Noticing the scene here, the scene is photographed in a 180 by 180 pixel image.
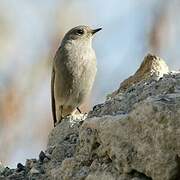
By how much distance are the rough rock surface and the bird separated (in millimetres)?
4344

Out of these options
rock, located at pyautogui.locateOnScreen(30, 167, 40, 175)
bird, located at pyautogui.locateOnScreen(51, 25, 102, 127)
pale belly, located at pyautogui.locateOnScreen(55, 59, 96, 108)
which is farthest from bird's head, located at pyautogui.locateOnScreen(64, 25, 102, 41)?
rock, located at pyautogui.locateOnScreen(30, 167, 40, 175)

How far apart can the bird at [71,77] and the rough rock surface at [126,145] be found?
434 centimetres

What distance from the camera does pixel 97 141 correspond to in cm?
307

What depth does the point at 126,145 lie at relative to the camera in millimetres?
2811

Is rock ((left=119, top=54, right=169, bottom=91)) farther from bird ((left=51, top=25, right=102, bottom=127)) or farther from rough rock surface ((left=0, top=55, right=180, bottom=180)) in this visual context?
bird ((left=51, top=25, right=102, bottom=127))

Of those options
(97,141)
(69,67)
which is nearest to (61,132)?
(97,141)

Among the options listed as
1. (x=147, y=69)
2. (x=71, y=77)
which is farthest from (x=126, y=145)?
(x=71, y=77)

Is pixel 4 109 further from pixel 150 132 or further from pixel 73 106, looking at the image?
pixel 150 132

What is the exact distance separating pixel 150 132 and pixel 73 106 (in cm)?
552

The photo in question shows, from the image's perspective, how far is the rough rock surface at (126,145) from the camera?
8.63ft

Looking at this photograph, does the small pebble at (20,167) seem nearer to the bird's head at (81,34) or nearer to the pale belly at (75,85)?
the pale belly at (75,85)

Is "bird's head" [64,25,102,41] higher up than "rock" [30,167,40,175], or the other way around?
"bird's head" [64,25,102,41]

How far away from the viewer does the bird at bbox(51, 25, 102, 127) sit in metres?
8.05

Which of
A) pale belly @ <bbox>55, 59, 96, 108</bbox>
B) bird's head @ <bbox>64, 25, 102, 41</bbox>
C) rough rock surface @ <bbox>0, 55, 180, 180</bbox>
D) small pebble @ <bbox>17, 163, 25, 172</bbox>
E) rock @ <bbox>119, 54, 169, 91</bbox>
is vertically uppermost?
bird's head @ <bbox>64, 25, 102, 41</bbox>
